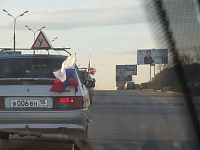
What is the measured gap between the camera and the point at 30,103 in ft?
22.0

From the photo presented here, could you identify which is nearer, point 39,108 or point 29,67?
point 39,108

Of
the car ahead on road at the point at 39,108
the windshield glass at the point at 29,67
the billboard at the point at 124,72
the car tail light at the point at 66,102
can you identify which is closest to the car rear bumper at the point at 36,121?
the car ahead on road at the point at 39,108

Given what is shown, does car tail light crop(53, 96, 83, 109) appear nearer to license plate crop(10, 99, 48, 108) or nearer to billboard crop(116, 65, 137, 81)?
license plate crop(10, 99, 48, 108)

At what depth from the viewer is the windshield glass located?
23.9 ft

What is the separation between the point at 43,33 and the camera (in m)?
16.5

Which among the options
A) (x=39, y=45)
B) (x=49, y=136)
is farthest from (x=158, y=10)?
(x=39, y=45)

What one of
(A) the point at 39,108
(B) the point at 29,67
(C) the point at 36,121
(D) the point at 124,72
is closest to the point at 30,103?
(A) the point at 39,108

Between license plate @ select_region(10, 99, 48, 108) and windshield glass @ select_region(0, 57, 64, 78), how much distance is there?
57cm

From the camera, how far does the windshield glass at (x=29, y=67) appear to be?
286 inches

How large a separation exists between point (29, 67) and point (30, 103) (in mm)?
962

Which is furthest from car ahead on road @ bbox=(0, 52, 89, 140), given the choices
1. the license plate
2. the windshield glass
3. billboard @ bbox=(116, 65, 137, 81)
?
billboard @ bbox=(116, 65, 137, 81)

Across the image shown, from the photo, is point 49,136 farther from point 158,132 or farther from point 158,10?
point 158,10

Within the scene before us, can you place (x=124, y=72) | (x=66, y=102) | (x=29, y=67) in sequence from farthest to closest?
(x=124, y=72) → (x=29, y=67) → (x=66, y=102)

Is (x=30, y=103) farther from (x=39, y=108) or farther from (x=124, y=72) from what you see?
(x=124, y=72)
